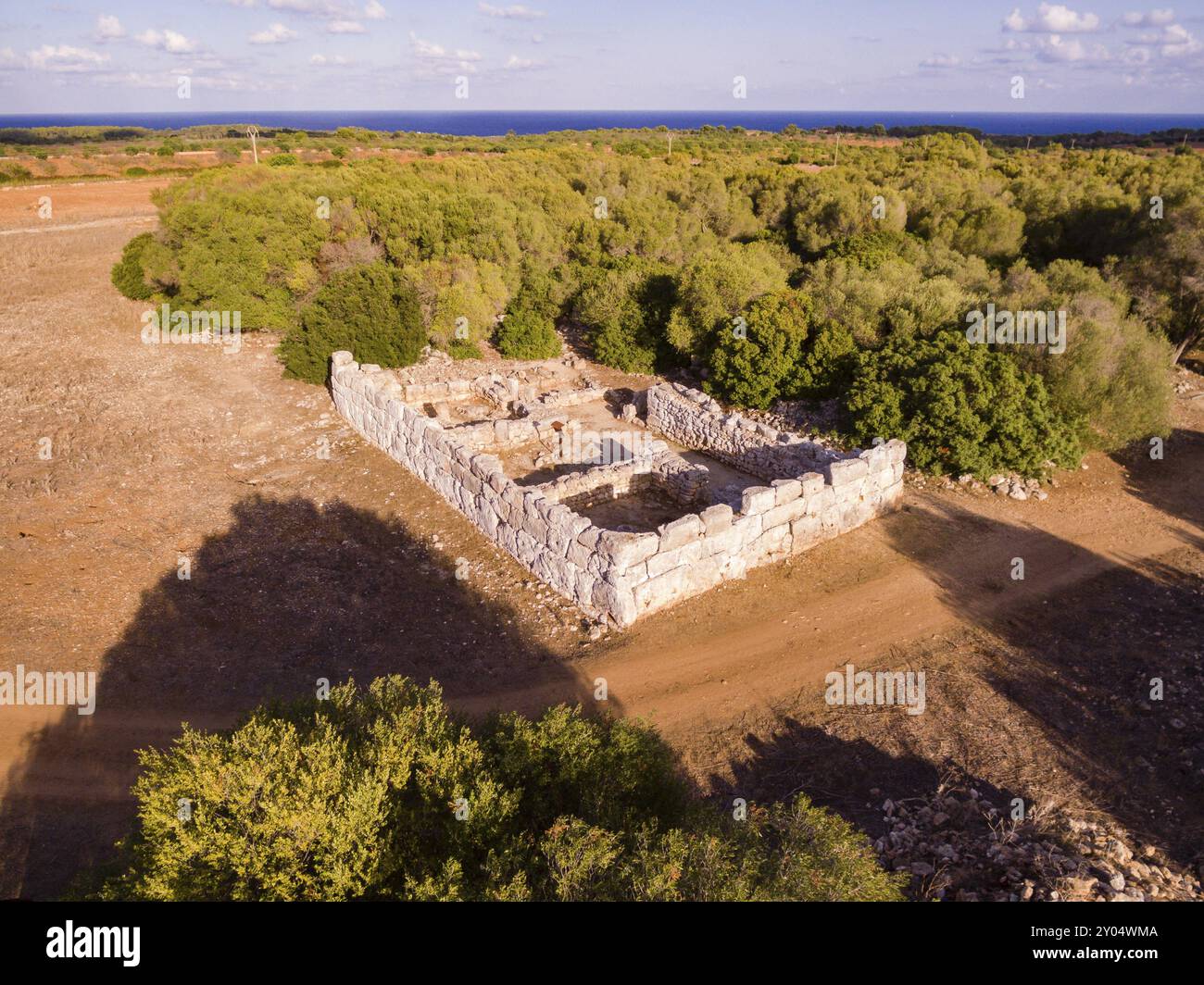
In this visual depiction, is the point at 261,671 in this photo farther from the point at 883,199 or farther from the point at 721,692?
the point at 883,199

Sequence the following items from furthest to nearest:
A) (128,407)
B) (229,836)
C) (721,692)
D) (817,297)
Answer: (817,297), (128,407), (721,692), (229,836)

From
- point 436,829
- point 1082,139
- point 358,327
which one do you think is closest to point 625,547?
point 436,829

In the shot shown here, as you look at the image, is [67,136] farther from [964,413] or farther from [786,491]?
[964,413]

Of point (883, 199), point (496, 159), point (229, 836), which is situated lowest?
point (229, 836)


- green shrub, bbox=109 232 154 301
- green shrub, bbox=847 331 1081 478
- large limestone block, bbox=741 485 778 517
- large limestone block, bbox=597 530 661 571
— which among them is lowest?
large limestone block, bbox=597 530 661 571

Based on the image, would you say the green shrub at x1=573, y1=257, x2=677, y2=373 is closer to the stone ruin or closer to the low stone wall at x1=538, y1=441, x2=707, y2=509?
the stone ruin

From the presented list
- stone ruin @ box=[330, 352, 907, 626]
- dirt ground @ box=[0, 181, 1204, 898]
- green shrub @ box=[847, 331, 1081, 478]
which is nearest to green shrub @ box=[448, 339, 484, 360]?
stone ruin @ box=[330, 352, 907, 626]

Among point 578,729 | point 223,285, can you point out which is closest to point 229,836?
point 578,729
